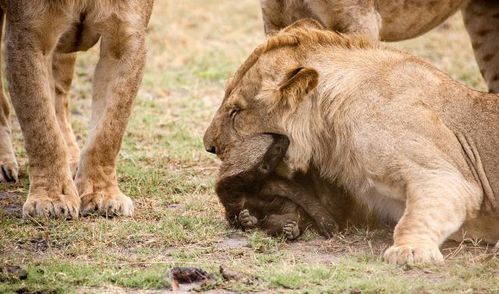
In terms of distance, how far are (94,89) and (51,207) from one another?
67 cm

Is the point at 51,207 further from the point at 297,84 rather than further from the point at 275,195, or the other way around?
the point at 297,84

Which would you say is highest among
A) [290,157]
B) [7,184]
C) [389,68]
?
[389,68]

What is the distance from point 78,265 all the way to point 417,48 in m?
6.03

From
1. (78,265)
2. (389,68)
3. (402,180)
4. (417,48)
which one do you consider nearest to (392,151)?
(402,180)

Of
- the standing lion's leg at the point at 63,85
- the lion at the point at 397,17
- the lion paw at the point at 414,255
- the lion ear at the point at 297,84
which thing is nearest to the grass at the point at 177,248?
the lion paw at the point at 414,255

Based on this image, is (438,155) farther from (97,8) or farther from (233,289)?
(97,8)

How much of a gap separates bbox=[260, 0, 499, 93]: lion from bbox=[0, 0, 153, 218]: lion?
0.76 metres

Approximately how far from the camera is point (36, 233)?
465cm

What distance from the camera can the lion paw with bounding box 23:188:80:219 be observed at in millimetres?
4879

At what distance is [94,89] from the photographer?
5.27 m

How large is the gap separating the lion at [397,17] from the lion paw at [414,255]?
1.57 meters

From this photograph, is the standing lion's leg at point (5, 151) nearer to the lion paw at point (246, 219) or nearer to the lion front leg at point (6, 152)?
the lion front leg at point (6, 152)

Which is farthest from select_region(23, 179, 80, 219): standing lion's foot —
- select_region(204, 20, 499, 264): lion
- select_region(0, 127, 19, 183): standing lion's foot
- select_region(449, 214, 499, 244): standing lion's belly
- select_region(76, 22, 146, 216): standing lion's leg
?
select_region(449, 214, 499, 244): standing lion's belly

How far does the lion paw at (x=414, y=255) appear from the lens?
4.00 m
